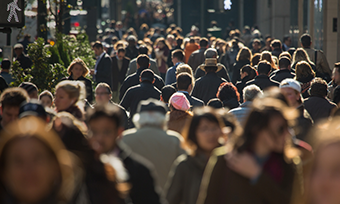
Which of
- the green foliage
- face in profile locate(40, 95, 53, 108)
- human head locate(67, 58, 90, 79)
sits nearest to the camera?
face in profile locate(40, 95, 53, 108)

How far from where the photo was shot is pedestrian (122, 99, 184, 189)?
5.19 meters

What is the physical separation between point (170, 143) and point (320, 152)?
282 centimetres

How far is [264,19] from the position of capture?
33.9 metres

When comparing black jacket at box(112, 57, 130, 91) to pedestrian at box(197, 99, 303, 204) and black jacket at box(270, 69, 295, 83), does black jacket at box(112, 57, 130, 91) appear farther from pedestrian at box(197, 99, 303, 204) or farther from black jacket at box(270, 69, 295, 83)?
pedestrian at box(197, 99, 303, 204)

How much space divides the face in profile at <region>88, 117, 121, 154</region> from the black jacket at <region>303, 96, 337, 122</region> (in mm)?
4616

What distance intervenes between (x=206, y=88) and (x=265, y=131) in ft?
23.1

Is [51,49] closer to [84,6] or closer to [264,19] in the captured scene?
[84,6]

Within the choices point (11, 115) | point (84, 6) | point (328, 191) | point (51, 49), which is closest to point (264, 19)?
point (84, 6)

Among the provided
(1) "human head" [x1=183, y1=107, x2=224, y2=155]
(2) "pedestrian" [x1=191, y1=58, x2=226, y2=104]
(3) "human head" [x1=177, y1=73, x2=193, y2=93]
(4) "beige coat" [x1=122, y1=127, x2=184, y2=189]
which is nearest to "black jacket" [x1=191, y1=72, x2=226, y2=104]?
(2) "pedestrian" [x1=191, y1=58, x2=226, y2=104]

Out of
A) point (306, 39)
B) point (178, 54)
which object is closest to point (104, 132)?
point (178, 54)

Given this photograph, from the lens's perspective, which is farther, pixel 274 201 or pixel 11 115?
pixel 11 115

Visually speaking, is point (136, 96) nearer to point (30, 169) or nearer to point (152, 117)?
point (152, 117)

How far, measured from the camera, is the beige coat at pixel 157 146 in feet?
17.0

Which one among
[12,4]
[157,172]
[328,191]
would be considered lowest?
[157,172]
